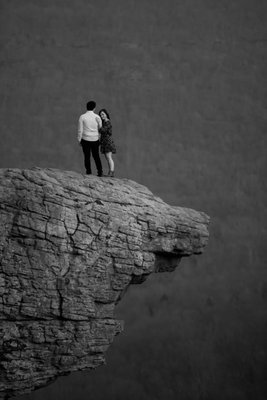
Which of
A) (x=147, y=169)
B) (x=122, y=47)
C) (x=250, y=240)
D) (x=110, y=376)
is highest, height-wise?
(x=122, y=47)

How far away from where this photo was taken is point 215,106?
2424 inches

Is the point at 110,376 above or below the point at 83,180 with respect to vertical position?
below

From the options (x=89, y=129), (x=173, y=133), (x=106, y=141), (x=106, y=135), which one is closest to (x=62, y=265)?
(x=89, y=129)

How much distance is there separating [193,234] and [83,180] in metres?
5.40

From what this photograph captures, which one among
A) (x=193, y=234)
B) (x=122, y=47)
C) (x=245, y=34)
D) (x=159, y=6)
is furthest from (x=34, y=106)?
(x=193, y=234)

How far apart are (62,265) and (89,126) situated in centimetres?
623

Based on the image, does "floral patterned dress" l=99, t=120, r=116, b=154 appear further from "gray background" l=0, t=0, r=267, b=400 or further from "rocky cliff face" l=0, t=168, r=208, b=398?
"gray background" l=0, t=0, r=267, b=400

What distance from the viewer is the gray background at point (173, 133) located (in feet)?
181

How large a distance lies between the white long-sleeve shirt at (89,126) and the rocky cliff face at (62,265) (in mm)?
1957

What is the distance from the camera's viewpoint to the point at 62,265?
86.9 feet

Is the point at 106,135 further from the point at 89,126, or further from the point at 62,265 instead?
the point at 62,265

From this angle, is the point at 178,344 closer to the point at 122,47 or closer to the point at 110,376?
the point at 110,376

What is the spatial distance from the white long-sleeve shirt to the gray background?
27.6 meters

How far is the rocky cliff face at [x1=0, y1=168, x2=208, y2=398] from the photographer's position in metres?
25.8
